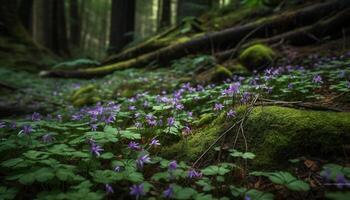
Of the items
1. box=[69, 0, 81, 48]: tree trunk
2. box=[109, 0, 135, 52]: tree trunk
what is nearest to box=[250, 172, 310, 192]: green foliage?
box=[109, 0, 135, 52]: tree trunk

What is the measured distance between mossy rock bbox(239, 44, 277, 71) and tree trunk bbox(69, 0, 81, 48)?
67.0ft

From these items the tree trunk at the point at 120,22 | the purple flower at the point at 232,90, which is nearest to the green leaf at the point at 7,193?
the purple flower at the point at 232,90

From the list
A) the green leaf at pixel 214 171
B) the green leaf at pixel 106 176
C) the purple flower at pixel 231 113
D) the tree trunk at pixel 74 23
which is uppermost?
the tree trunk at pixel 74 23

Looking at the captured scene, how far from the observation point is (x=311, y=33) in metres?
6.82

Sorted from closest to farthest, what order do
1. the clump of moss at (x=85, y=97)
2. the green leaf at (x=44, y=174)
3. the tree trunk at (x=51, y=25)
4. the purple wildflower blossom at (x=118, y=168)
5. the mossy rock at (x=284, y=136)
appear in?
the green leaf at (x=44, y=174)
the purple wildflower blossom at (x=118, y=168)
the mossy rock at (x=284, y=136)
the clump of moss at (x=85, y=97)
the tree trunk at (x=51, y=25)

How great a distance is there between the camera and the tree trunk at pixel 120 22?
44.9 feet

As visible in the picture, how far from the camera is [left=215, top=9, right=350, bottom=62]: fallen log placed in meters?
6.45

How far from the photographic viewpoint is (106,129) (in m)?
2.85

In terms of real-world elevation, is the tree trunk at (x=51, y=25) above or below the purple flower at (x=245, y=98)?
above

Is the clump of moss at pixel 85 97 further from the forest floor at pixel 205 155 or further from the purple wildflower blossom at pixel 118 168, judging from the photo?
the purple wildflower blossom at pixel 118 168

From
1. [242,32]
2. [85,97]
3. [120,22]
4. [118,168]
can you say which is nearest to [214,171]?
[118,168]

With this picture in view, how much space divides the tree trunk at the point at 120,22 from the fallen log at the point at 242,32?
4515mm

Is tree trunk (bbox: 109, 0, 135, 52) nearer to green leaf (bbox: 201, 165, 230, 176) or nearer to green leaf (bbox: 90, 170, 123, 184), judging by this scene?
green leaf (bbox: 90, 170, 123, 184)

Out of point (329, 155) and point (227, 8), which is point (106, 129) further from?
point (227, 8)
